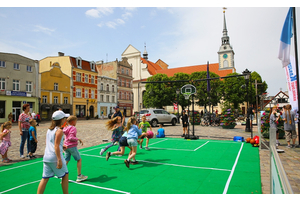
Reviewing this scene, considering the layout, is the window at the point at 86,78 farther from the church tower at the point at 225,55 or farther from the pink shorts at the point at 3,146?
the church tower at the point at 225,55

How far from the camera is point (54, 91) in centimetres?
3956

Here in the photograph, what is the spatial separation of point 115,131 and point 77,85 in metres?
39.4

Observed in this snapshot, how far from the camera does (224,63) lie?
70188 millimetres

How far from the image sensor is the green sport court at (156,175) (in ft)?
15.3

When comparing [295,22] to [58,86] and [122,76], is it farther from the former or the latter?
[122,76]

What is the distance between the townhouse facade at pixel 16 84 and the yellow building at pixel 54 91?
1568 mm

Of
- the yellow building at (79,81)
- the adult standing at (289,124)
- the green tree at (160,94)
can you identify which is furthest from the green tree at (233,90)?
the adult standing at (289,124)

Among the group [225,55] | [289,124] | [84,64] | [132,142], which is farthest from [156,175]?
[225,55]

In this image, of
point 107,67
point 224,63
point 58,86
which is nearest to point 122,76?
point 107,67

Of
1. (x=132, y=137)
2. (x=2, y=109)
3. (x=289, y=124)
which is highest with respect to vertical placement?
(x=2, y=109)

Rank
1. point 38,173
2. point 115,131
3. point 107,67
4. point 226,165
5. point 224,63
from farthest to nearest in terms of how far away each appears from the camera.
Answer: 1. point 224,63
2. point 107,67
3. point 115,131
4. point 226,165
5. point 38,173

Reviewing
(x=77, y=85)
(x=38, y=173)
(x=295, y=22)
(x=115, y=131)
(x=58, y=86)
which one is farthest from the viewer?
(x=77, y=85)

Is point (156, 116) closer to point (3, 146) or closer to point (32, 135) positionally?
point (32, 135)

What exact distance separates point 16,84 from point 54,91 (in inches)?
279
